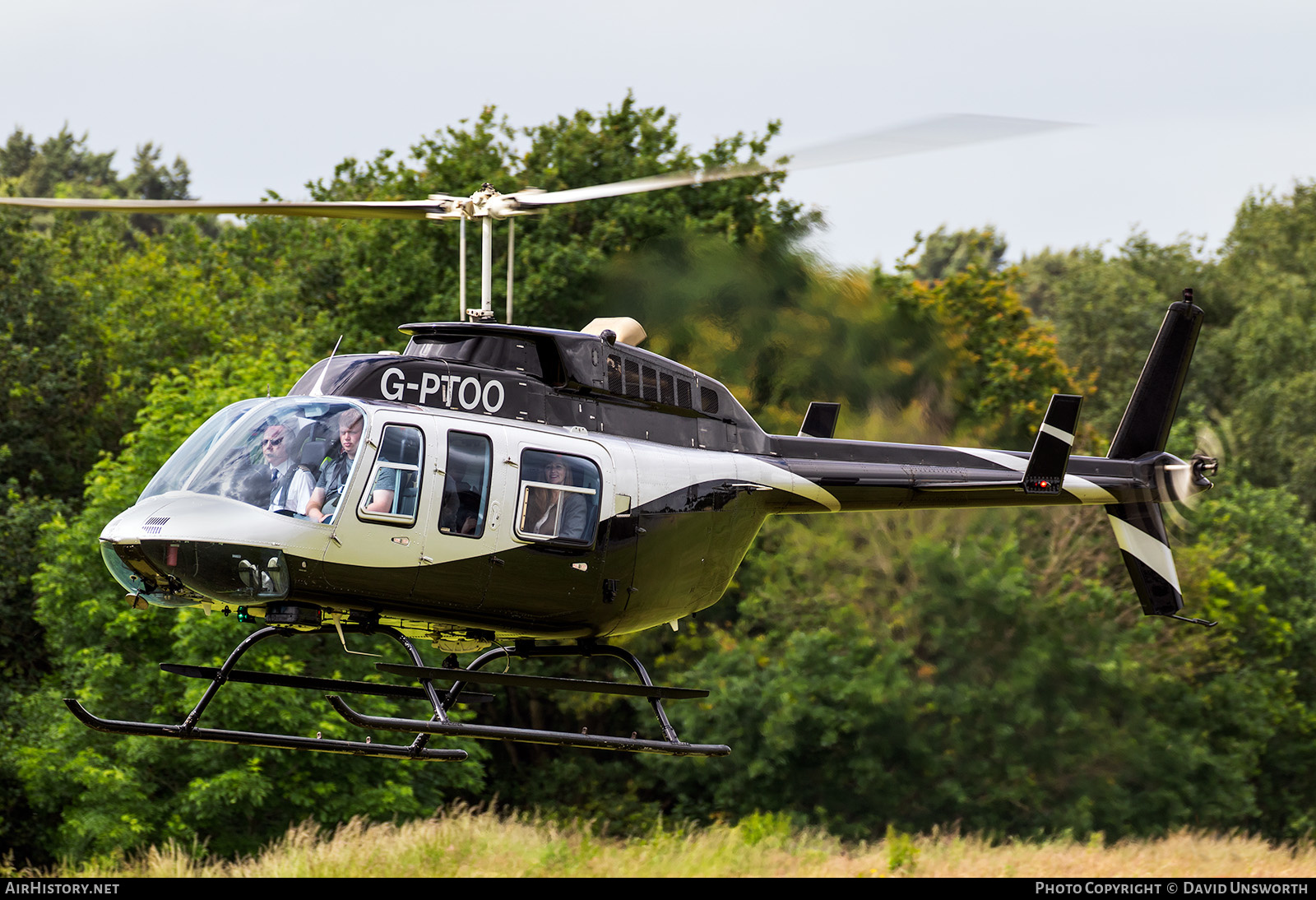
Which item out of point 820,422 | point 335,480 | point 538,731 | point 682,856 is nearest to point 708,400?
point 820,422

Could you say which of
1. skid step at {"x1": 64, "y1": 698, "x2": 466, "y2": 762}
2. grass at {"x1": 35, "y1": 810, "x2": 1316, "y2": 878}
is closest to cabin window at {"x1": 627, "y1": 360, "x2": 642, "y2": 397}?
skid step at {"x1": 64, "y1": 698, "x2": 466, "y2": 762}

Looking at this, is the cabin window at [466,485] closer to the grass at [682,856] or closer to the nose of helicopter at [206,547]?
the nose of helicopter at [206,547]

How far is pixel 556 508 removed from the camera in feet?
25.4

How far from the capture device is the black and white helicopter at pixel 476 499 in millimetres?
7047

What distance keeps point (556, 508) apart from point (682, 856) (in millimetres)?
15319

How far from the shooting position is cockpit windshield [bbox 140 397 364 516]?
7016 mm

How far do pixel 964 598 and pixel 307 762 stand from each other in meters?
12.1

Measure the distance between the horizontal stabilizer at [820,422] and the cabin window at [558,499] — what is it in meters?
2.93

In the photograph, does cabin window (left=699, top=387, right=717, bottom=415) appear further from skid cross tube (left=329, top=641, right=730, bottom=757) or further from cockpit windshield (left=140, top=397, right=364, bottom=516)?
cockpit windshield (left=140, top=397, right=364, bottom=516)

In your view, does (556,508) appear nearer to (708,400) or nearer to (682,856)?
(708,400)

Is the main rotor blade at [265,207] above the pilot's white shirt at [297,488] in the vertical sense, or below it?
above

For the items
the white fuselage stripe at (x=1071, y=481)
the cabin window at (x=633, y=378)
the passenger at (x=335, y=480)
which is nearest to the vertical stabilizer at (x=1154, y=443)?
the white fuselage stripe at (x=1071, y=481)

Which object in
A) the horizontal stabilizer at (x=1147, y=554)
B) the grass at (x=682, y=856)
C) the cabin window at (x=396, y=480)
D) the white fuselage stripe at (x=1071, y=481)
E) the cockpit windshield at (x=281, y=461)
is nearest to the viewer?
the cockpit windshield at (x=281, y=461)
